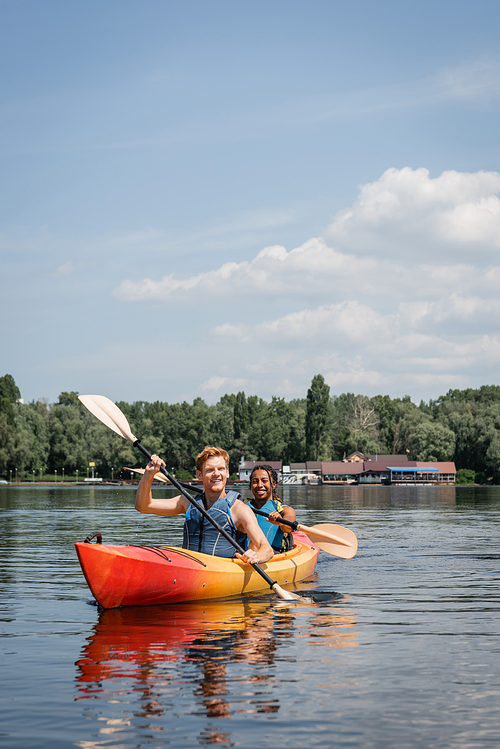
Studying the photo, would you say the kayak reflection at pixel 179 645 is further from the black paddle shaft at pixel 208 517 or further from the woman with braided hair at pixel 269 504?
the woman with braided hair at pixel 269 504

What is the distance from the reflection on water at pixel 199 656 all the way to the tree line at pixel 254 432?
82.0 metres

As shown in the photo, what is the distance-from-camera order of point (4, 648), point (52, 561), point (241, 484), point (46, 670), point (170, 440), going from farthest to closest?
point (170, 440) < point (241, 484) < point (52, 561) < point (4, 648) < point (46, 670)

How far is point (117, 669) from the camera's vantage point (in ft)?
22.0

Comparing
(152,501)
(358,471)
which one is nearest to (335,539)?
(152,501)

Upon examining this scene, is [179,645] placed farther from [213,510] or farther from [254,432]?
[254,432]

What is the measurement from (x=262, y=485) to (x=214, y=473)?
2.87m

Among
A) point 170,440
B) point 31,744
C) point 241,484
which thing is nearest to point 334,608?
point 31,744

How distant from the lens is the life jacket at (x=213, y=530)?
9.69m

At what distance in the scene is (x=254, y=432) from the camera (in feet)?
397

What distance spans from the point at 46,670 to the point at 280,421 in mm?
122246

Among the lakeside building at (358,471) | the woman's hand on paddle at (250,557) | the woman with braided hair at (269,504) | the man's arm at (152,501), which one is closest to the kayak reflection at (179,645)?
the woman's hand on paddle at (250,557)

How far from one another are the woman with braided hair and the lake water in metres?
0.93

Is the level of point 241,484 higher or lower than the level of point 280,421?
lower

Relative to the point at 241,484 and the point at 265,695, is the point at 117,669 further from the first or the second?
the point at 241,484
